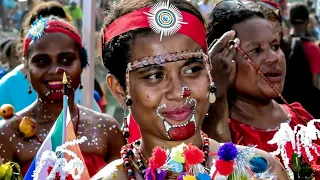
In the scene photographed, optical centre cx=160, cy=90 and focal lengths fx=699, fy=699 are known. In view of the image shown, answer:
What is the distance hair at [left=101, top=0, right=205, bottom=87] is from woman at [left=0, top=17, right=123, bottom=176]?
4.78 ft

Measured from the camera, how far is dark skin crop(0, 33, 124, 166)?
399 centimetres

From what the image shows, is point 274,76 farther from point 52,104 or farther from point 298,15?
point 298,15

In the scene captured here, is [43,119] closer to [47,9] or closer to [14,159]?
[14,159]

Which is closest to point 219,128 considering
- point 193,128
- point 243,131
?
point 243,131

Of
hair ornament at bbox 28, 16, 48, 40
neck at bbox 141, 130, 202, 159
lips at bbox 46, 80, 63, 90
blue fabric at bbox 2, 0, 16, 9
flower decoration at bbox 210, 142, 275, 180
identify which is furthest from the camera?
blue fabric at bbox 2, 0, 16, 9

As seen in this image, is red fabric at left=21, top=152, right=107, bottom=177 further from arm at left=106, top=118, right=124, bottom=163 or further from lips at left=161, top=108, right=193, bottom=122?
lips at left=161, top=108, right=193, bottom=122

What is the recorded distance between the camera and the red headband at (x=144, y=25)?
2.44 m

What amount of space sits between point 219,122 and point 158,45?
1.11m

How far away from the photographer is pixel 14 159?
3.94 m

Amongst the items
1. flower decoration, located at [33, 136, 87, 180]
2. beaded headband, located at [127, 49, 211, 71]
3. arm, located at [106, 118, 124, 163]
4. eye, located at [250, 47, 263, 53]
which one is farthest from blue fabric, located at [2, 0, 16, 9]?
beaded headband, located at [127, 49, 211, 71]

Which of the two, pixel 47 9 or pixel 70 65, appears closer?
pixel 70 65

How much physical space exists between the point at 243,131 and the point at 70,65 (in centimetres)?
115

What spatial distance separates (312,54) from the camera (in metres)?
6.87

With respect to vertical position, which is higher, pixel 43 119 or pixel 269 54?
pixel 269 54
